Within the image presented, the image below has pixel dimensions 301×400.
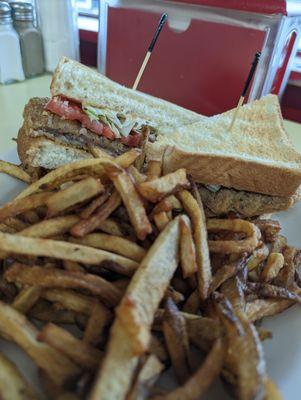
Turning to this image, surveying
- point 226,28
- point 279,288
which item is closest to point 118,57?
point 226,28

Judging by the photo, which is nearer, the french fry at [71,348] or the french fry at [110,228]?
the french fry at [71,348]

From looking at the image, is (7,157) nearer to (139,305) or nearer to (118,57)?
(139,305)

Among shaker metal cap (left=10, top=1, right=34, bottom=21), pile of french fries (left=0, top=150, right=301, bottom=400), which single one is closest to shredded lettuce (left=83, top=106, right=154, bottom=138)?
pile of french fries (left=0, top=150, right=301, bottom=400)

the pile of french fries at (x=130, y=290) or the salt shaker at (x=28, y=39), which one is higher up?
the salt shaker at (x=28, y=39)

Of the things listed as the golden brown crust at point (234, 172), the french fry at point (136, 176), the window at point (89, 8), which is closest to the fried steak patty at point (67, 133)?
the golden brown crust at point (234, 172)

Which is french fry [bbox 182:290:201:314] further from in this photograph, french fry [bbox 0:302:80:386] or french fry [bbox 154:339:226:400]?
french fry [bbox 0:302:80:386]

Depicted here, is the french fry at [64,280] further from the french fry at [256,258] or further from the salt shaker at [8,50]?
the salt shaker at [8,50]
